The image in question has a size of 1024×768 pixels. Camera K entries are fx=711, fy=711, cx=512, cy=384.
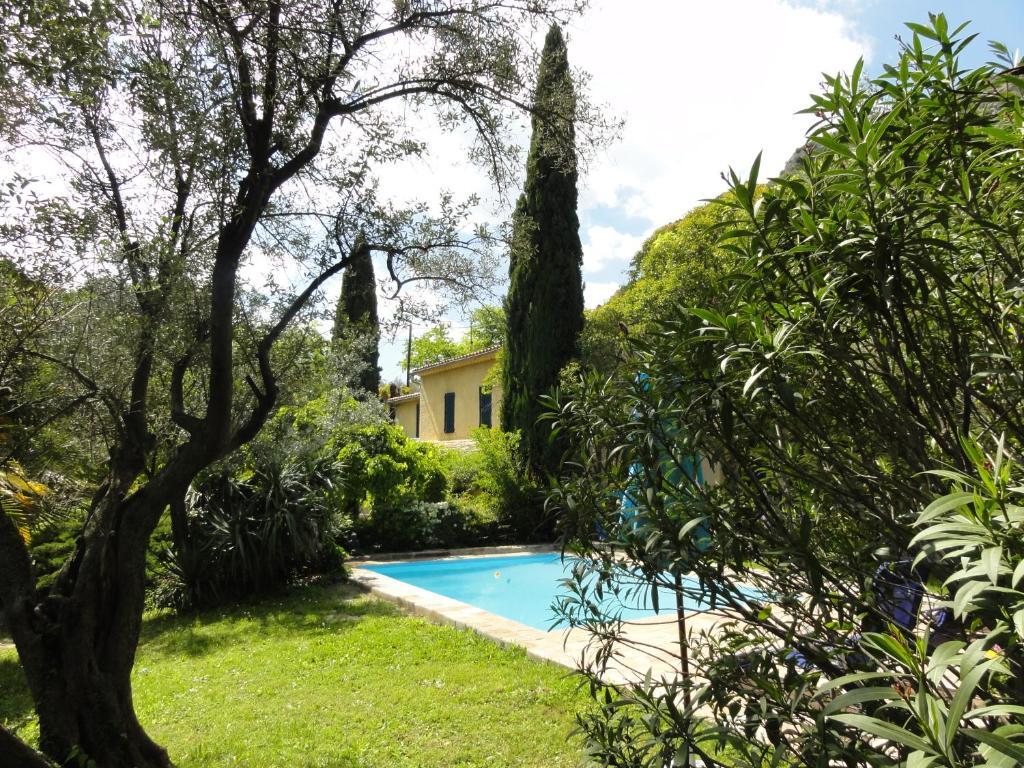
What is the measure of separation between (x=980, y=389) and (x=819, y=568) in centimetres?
104

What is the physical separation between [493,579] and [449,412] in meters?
15.1

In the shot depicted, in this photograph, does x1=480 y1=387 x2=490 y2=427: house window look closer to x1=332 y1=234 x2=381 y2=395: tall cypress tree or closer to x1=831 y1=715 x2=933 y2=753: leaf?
x1=332 y1=234 x2=381 y2=395: tall cypress tree

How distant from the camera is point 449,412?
29750mm

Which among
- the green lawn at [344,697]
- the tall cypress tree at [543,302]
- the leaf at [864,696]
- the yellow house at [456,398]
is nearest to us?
the leaf at [864,696]

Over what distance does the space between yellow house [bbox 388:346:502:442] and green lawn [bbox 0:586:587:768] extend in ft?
58.5

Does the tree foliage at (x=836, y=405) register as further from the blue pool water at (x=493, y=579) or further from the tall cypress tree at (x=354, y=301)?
the blue pool water at (x=493, y=579)

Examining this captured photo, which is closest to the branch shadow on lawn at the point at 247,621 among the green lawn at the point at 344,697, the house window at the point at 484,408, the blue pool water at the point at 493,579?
the green lawn at the point at 344,697

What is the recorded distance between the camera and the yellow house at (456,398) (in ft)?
90.3

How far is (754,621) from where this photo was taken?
214cm

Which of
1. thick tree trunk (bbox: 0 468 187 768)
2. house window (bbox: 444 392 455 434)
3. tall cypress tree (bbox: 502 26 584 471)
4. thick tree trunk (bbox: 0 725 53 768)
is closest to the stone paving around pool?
thick tree trunk (bbox: 0 468 187 768)

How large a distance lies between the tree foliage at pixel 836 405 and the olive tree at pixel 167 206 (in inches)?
111

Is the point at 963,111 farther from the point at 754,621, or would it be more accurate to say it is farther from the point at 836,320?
the point at 754,621

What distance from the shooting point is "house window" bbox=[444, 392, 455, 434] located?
2950cm

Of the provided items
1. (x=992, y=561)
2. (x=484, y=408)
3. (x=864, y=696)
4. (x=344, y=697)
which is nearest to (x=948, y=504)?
(x=992, y=561)
